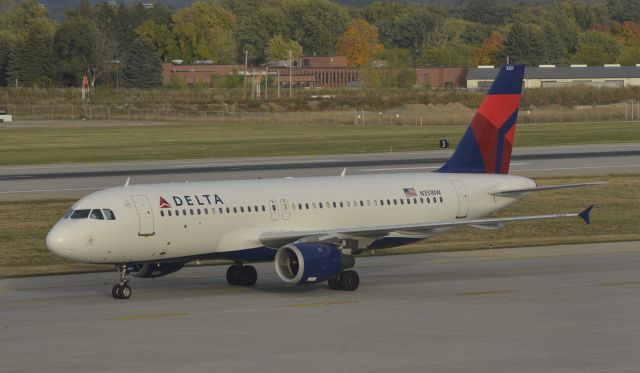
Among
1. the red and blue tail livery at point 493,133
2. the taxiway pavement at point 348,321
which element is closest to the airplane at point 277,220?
the red and blue tail livery at point 493,133

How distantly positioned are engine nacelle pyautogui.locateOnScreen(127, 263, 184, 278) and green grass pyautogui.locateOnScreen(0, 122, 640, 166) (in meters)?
55.5

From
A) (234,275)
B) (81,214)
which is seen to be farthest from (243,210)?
(81,214)

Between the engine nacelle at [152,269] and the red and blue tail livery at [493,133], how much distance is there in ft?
36.2

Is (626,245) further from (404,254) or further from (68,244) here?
(68,244)

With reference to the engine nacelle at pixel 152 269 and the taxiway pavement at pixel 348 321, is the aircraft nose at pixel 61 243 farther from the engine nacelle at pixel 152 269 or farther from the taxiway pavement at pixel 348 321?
the engine nacelle at pixel 152 269

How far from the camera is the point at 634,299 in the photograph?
37.2 m

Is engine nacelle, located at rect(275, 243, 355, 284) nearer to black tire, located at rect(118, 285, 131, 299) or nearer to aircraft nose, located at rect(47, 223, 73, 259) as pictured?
black tire, located at rect(118, 285, 131, 299)

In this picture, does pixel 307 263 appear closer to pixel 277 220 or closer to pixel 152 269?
pixel 277 220

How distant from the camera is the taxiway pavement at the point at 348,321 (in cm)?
2809

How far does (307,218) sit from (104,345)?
11031mm

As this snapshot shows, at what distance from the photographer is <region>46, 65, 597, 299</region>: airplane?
36.8 m

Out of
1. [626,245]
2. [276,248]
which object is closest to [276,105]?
[626,245]

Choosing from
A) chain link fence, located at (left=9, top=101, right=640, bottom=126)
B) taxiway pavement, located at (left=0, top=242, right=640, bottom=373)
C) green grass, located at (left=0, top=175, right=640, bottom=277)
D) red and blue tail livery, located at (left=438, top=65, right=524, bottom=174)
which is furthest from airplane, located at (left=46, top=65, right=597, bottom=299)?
chain link fence, located at (left=9, top=101, right=640, bottom=126)

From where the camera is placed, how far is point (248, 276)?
40.7 meters
